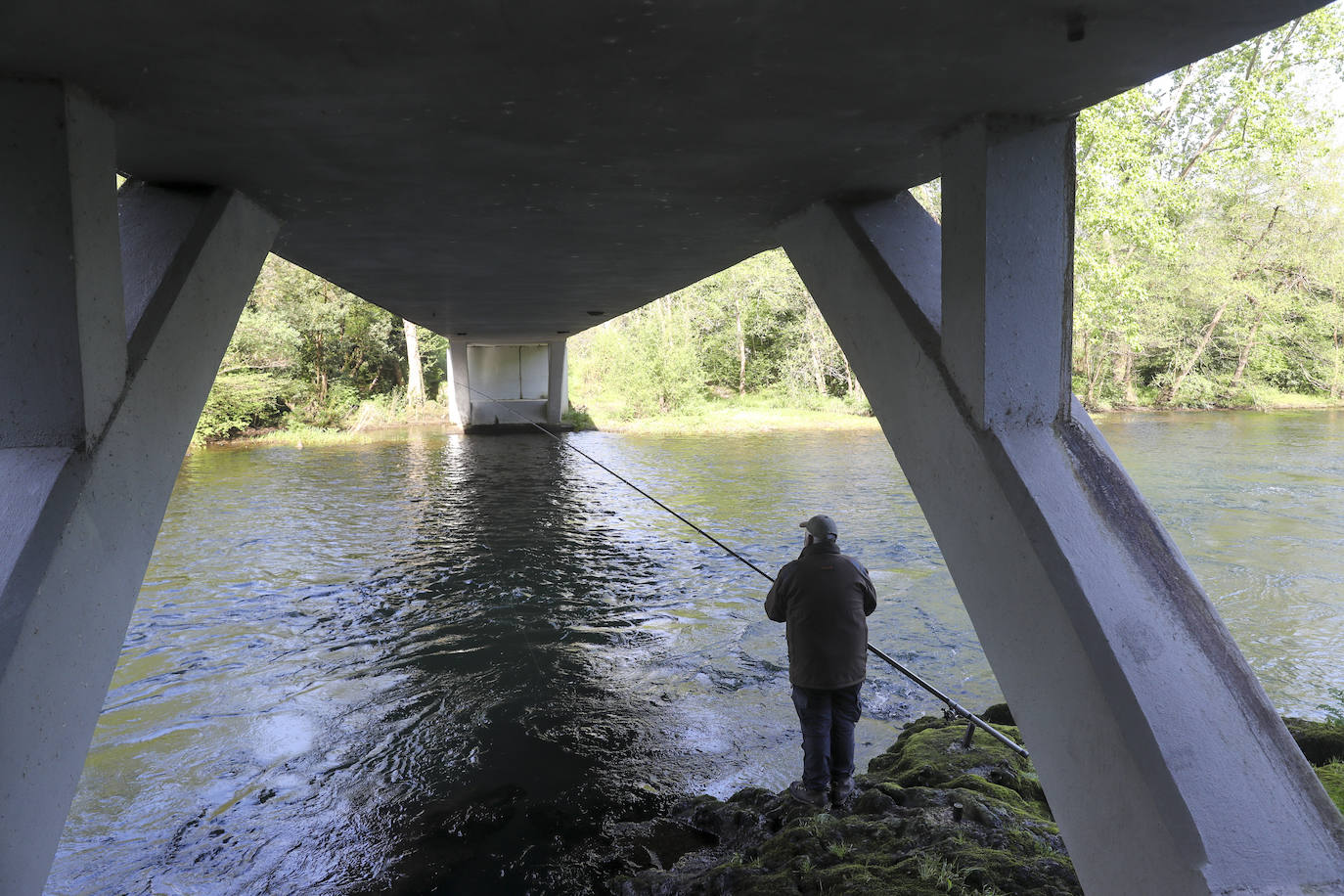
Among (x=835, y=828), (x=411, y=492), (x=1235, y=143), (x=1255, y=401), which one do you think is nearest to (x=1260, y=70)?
(x=1235, y=143)

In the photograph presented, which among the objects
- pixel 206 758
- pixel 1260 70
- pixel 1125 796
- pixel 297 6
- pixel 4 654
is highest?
pixel 1260 70

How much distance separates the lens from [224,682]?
8938mm

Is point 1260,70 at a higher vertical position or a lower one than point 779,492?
higher

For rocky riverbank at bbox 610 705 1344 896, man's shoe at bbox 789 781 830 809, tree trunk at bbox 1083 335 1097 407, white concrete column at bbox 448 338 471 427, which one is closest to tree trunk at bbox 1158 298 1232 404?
tree trunk at bbox 1083 335 1097 407

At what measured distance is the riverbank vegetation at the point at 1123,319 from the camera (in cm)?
2408

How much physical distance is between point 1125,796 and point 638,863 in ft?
10.5

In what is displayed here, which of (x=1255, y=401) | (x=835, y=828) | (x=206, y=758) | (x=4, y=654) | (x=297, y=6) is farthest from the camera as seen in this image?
(x=1255, y=401)

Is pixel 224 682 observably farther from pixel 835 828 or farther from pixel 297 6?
pixel 297 6

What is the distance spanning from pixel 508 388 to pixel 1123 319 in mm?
22562

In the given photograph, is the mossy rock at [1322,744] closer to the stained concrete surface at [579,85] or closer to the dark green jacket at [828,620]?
the dark green jacket at [828,620]

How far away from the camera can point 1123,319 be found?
2728 cm

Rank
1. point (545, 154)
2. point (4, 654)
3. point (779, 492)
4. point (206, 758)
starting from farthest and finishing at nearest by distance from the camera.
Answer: point (779, 492) → point (206, 758) → point (545, 154) → point (4, 654)

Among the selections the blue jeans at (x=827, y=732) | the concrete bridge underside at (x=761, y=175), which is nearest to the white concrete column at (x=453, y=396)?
the blue jeans at (x=827, y=732)

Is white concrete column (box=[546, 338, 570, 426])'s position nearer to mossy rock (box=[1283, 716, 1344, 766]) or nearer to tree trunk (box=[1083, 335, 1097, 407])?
tree trunk (box=[1083, 335, 1097, 407])
